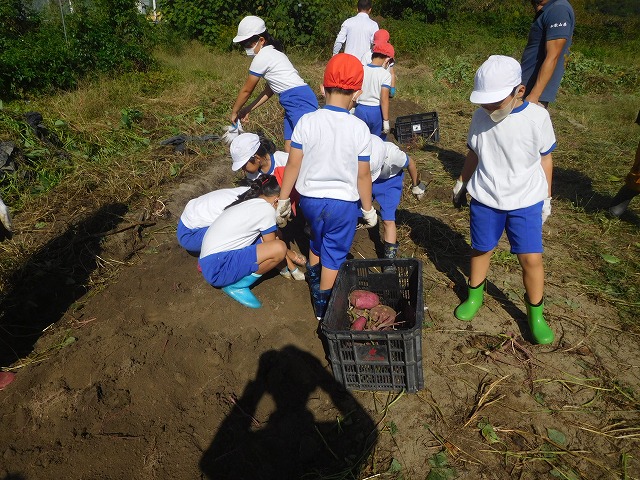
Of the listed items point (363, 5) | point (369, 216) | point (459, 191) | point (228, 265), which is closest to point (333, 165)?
point (369, 216)

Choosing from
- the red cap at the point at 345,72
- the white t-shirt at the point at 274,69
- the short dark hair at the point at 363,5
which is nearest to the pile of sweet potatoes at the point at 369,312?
the red cap at the point at 345,72

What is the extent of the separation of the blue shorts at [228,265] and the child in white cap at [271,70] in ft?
5.99

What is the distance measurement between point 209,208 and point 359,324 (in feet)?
5.18

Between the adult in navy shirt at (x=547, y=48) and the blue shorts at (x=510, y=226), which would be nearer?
the blue shorts at (x=510, y=226)

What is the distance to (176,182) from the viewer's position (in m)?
5.24

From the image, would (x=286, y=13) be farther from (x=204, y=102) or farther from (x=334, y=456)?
(x=334, y=456)

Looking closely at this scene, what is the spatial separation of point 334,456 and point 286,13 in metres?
12.4

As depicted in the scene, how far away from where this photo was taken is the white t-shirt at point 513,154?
2555mm

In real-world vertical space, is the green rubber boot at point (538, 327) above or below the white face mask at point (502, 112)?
below

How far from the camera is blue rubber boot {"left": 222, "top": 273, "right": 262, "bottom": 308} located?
11.3 ft

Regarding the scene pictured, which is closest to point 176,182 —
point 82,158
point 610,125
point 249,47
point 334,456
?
point 82,158

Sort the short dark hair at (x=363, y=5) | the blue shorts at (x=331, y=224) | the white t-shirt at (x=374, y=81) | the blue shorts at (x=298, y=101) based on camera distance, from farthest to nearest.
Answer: the short dark hair at (x=363, y=5) < the white t-shirt at (x=374, y=81) < the blue shorts at (x=298, y=101) < the blue shorts at (x=331, y=224)

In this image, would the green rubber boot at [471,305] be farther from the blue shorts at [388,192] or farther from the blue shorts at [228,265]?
the blue shorts at [228,265]

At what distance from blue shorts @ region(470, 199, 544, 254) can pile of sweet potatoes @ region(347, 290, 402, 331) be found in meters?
0.74
